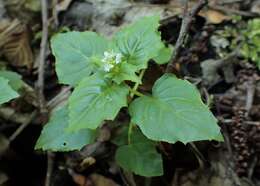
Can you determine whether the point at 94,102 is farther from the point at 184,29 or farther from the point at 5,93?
the point at 184,29

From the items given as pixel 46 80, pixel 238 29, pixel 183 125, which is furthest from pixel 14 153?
pixel 238 29

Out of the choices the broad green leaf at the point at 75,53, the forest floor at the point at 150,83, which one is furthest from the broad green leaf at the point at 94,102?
the forest floor at the point at 150,83

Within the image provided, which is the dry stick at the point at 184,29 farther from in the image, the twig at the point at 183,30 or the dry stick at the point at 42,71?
the dry stick at the point at 42,71

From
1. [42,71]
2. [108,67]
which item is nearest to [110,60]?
[108,67]

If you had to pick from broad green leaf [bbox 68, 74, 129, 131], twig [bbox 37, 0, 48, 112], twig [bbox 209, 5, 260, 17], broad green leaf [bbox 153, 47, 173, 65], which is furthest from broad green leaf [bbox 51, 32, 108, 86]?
twig [bbox 209, 5, 260, 17]

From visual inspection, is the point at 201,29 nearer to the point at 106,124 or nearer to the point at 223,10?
the point at 223,10

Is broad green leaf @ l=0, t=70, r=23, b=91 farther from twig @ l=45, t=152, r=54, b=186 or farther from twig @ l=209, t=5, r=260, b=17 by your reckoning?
twig @ l=209, t=5, r=260, b=17
